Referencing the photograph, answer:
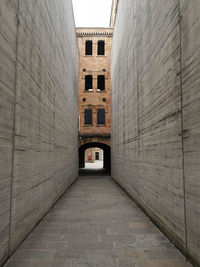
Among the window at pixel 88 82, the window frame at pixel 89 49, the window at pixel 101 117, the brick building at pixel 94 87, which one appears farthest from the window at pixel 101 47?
the window at pixel 101 117

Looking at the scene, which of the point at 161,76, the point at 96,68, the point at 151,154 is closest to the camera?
the point at 161,76

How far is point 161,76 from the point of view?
15.5 ft

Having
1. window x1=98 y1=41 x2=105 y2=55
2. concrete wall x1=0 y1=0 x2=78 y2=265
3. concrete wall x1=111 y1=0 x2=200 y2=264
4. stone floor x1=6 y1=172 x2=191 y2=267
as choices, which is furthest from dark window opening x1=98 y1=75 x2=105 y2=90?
stone floor x1=6 y1=172 x2=191 y2=267

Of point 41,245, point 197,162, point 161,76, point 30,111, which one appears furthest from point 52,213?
point 161,76

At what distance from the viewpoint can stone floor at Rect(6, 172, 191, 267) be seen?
338 centimetres

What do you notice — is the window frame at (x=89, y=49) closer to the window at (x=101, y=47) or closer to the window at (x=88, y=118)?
the window at (x=101, y=47)

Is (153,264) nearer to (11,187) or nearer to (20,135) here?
(11,187)

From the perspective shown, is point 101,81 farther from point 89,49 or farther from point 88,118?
point 88,118

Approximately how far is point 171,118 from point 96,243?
3.14 m

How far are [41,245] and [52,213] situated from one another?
2.20 meters

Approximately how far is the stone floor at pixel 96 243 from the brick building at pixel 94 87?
1317cm

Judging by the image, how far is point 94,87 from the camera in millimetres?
20000

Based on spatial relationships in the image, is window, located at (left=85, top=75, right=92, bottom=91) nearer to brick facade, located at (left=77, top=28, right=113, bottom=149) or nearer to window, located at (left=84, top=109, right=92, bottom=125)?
brick facade, located at (left=77, top=28, right=113, bottom=149)

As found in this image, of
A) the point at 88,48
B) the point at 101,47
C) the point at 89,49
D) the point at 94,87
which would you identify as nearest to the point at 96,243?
the point at 94,87
